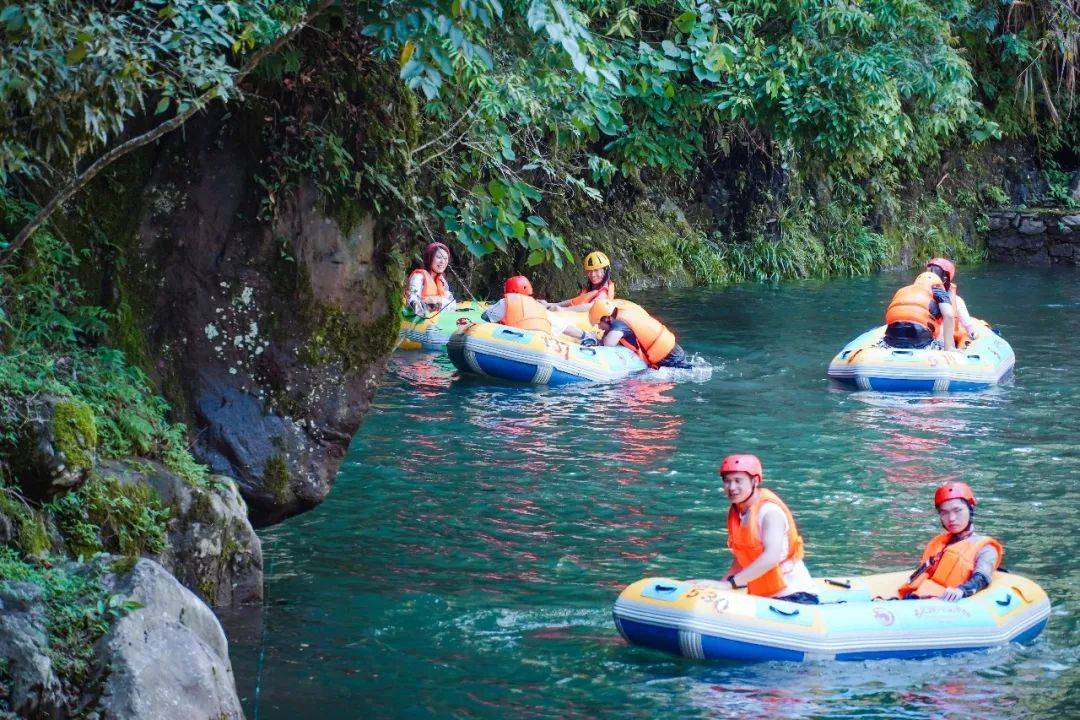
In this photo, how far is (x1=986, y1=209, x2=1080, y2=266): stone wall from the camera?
2625 cm

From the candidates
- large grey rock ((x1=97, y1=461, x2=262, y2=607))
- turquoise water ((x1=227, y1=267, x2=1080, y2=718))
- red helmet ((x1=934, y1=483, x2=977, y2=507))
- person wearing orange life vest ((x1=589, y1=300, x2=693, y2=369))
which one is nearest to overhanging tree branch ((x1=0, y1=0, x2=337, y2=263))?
large grey rock ((x1=97, y1=461, x2=262, y2=607))

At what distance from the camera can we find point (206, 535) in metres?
6.76

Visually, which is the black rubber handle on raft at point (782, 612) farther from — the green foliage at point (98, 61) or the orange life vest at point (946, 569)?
the green foliage at point (98, 61)

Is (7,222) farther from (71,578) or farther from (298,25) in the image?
(71,578)

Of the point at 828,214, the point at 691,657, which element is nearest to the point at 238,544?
the point at 691,657

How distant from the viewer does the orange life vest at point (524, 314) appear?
14297 millimetres

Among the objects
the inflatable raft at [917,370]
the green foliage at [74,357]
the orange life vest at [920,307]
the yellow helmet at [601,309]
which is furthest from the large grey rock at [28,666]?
the orange life vest at [920,307]

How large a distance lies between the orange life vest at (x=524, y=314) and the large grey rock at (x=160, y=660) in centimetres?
886

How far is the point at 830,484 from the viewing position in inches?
394

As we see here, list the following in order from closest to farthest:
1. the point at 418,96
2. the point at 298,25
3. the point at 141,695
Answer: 1. the point at 141,695
2. the point at 298,25
3. the point at 418,96

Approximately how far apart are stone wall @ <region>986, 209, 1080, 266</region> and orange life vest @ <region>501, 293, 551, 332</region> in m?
15.4

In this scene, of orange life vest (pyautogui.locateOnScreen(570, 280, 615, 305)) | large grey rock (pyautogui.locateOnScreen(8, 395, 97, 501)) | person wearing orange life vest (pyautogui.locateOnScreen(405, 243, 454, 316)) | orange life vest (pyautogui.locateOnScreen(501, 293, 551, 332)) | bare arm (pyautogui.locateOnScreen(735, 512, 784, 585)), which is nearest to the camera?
large grey rock (pyautogui.locateOnScreen(8, 395, 97, 501))

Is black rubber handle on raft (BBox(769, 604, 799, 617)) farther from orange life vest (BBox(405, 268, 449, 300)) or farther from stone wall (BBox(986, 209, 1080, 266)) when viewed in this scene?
stone wall (BBox(986, 209, 1080, 266))

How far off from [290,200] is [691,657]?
3296 millimetres
